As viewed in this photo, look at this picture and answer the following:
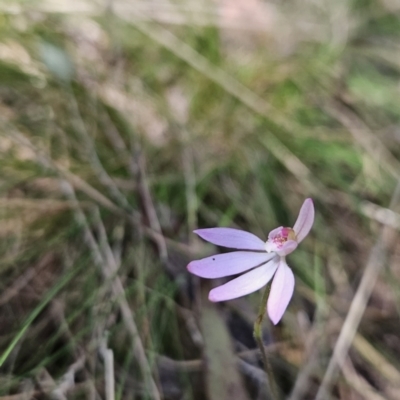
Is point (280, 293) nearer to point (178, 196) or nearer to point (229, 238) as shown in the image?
point (229, 238)

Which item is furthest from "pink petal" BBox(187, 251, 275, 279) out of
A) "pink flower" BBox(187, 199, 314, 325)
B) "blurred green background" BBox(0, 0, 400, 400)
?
"blurred green background" BBox(0, 0, 400, 400)

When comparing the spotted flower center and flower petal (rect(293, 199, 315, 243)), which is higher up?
flower petal (rect(293, 199, 315, 243))

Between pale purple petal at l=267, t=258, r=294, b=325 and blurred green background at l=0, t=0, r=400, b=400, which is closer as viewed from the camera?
pale purple petal at l=267, t=258, r=294, b=325

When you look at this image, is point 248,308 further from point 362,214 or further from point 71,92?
point 71,92

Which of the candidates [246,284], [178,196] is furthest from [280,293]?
[178,196]

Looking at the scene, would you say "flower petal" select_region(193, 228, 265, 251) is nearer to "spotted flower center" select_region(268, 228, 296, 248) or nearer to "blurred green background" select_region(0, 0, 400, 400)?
"spotted flower center" select_region(268, 228, 296, 248)

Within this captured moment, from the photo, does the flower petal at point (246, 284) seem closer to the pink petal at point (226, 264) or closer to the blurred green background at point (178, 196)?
the pink petal at point (226, 264)

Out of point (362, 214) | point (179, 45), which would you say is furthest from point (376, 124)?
point (179, 45)

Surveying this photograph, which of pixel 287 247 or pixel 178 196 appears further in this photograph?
pixel 178 196
